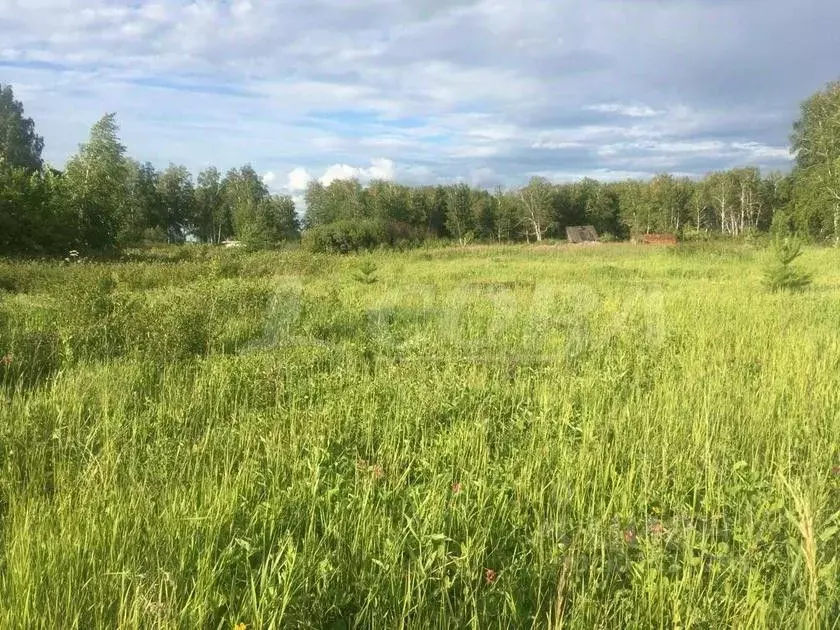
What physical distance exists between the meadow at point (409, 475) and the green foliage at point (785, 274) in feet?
18.2

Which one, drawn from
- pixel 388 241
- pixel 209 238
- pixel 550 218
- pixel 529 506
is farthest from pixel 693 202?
pixel 529 506

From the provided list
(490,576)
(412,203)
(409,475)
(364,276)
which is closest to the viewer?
(490,576)

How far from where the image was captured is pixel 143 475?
9.79ft

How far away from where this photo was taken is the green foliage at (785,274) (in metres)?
11.9

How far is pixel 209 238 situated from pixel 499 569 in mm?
64348

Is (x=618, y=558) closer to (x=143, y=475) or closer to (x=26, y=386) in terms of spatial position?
(x=143, y=475)

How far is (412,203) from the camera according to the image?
2221 inches

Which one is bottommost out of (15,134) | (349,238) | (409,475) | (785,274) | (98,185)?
(409,475)

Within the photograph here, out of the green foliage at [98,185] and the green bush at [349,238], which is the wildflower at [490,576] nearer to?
the green foliage at [98,185]

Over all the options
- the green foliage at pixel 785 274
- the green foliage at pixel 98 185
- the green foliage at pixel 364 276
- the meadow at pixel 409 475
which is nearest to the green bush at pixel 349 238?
the green foliage at pixel 98 185

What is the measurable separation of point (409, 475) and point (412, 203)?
179 ft

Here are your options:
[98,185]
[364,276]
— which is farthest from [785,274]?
[98,185]

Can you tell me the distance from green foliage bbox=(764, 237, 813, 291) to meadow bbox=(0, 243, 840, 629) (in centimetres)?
553

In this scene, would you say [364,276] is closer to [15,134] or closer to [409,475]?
[409,475]
